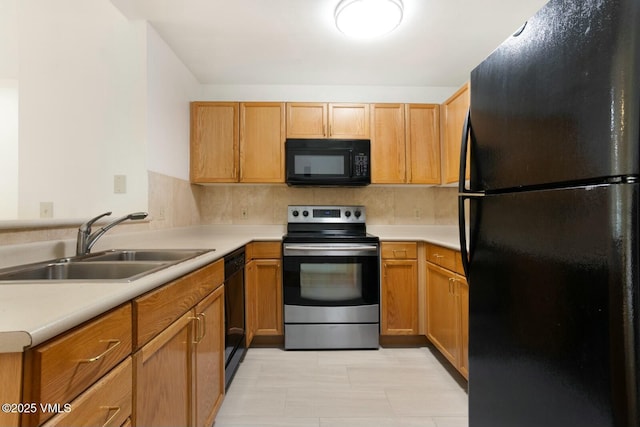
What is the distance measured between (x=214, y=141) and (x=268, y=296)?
4.77 feet

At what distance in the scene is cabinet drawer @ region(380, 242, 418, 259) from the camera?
2.52m

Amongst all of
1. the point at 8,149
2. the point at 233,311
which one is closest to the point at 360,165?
the point at 233,311

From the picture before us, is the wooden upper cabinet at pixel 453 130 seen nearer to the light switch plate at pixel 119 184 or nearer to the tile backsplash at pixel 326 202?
the tile backsplash at pixel 326 202

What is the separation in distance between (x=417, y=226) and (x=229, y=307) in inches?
79.4

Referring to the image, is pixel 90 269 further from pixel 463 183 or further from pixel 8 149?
pixel 8 149

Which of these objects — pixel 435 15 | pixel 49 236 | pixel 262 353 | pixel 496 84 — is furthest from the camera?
pixel 262 353

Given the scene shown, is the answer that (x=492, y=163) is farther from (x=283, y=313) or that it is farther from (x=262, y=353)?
(x=262, y=353)

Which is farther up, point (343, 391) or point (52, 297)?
point (52, 297)

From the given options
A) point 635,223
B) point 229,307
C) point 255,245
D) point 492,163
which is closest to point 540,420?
point 635,223

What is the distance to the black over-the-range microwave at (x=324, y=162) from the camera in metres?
2.66

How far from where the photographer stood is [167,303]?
0.99 metres

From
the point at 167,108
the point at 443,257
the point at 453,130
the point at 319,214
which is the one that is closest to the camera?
the point at 443,257

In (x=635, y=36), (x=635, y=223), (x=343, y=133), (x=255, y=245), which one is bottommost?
(x=255, y=245)

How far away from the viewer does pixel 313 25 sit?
1984 millimetres
